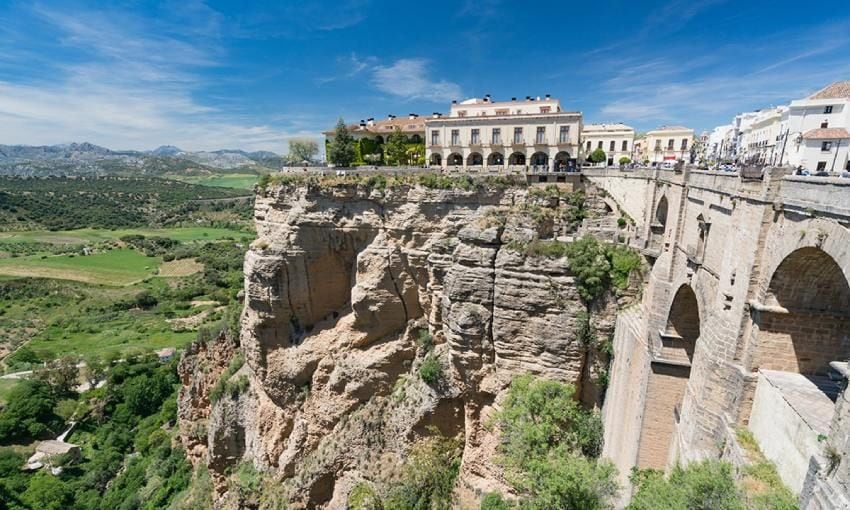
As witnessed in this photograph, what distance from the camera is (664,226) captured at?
1855 centimetres

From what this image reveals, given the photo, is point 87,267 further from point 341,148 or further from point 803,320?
point 803,320

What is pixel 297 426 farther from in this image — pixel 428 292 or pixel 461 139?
pixel 461 139

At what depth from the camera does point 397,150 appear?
1442 inches

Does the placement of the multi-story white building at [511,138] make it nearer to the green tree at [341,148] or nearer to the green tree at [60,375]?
the green tree at [341,148]

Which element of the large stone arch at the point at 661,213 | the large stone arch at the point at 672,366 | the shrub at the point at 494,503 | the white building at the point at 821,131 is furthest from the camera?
the white building at the point at 821,131

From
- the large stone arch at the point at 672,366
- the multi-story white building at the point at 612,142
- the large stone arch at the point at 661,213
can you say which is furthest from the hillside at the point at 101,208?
the large stone arch at the point at 672,366

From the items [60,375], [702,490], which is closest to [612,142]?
[702,490]

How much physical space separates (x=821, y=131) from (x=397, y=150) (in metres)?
29.2

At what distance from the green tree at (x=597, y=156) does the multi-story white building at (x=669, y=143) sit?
8.62 m

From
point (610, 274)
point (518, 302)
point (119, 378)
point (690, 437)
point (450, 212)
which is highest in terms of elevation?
point (450, 212)

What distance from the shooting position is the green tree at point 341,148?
35594 millimetres

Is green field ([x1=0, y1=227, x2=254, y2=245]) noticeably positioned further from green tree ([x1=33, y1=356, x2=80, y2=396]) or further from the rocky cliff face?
the rocky cliff face

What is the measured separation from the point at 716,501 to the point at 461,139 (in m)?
30.0

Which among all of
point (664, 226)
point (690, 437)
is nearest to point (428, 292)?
point (664, 226)
